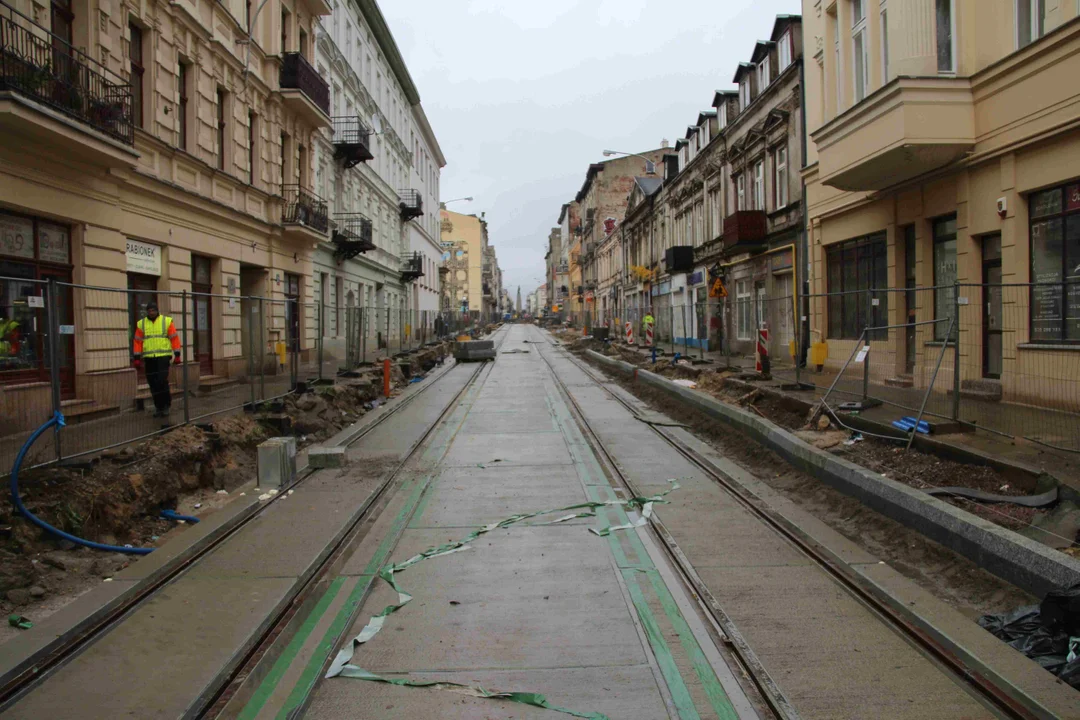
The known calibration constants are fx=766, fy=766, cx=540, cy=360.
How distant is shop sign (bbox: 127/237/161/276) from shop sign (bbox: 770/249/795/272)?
54.0ft

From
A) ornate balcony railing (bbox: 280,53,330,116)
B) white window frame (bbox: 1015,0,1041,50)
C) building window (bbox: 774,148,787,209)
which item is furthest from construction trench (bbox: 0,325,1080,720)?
ornate balcony railing (bbox: 280,53,330,116)

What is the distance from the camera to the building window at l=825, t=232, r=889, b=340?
53.2ft

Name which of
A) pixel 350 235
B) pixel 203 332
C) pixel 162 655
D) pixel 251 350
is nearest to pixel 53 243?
pixel 203 332

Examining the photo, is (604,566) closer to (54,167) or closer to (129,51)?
(54,167)

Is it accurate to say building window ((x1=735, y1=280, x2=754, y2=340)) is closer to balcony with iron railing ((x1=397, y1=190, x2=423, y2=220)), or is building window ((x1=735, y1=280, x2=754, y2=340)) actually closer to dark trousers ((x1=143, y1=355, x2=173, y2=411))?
dark trousers ((x1=143, y1=355, x2=173, y2=411))

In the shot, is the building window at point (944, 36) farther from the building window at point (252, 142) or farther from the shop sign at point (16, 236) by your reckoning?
the building window at point (252, 142)

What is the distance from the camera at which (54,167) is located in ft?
37.9

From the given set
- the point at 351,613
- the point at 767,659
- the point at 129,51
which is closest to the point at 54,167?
the point at 129,51

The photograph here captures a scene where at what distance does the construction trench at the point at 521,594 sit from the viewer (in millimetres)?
3953

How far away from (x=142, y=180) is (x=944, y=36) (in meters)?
14.4

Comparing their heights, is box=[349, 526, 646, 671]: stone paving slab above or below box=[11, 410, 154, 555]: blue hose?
below

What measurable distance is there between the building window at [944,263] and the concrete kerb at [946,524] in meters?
5.25

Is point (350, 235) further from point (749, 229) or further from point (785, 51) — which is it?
point (785, 51)

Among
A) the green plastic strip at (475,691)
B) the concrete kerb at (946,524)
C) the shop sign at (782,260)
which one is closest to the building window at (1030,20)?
the concrete kerb at (946,524)
